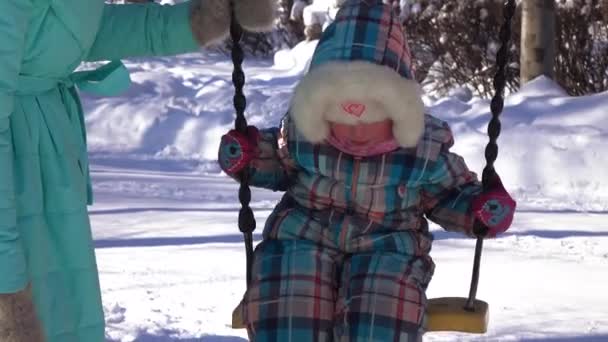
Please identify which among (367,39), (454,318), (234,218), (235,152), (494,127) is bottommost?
(234,218)

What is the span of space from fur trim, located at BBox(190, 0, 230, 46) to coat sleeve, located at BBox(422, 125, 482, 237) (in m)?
0.73

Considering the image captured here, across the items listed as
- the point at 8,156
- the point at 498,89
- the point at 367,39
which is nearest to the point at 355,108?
the point at 367,39

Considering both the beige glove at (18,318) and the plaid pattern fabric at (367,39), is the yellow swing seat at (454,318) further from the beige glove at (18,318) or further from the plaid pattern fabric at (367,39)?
the beige glove at (18,318)

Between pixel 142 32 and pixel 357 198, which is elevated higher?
pixel 142 32

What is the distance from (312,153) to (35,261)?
2.85 ft

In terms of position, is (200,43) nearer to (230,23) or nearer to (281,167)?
(230,23)

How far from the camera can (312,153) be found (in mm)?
2844

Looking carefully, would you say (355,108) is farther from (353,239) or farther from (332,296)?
(332,296)

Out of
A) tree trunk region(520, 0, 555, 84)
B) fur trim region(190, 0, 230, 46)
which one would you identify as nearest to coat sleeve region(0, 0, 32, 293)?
fur trim region(190, 0, 230, 46)

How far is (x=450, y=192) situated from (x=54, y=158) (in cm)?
116

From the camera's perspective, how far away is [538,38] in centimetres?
905

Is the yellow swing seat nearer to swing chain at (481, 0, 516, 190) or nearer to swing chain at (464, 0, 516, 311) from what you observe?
swing chain at (464, 0, 516, 311)

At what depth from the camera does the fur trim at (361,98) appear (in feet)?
8.86

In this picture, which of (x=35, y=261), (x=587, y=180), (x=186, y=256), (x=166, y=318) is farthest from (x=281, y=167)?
(x=587, y=180)
